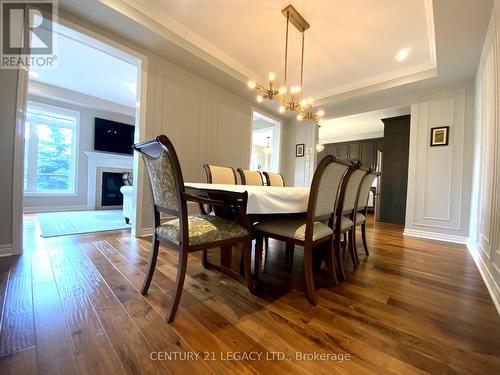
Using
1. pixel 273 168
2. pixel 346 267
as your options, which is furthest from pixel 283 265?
pixel 273 168

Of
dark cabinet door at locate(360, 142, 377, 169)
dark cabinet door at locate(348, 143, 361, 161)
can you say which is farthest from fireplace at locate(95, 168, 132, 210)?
dark cabinet door at locate(360, 142, 377, 169)

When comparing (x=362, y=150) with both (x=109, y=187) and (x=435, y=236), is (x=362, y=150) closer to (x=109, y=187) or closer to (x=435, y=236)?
(x=435, y=236)

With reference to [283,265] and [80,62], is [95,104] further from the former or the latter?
[283,265]

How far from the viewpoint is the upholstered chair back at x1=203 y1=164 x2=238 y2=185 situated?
97.1 inches

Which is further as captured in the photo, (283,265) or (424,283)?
(283,265)

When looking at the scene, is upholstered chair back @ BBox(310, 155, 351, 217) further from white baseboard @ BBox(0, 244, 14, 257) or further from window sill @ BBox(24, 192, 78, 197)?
window sill @ BBox(24, 192, 78, 197)

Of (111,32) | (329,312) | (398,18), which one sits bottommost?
(329,312)

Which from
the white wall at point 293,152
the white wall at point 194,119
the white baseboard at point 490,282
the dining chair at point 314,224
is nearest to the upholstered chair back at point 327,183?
the dining chair at point 314,224

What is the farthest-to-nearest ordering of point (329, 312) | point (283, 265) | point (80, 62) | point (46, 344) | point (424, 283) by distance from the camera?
point (80, 62) < point (283, 265) < point (424, 283) < point (329, 312) < point (46, 344)

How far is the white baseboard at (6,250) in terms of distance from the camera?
6.19 ft

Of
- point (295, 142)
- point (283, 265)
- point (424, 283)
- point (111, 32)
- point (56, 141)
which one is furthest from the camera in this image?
point (295, 142)

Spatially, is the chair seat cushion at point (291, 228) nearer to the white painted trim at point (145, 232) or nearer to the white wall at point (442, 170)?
the white painted trim at point (145, 232)

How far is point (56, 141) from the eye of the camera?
477cm

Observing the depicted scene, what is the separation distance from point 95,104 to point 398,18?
19.6 feet
